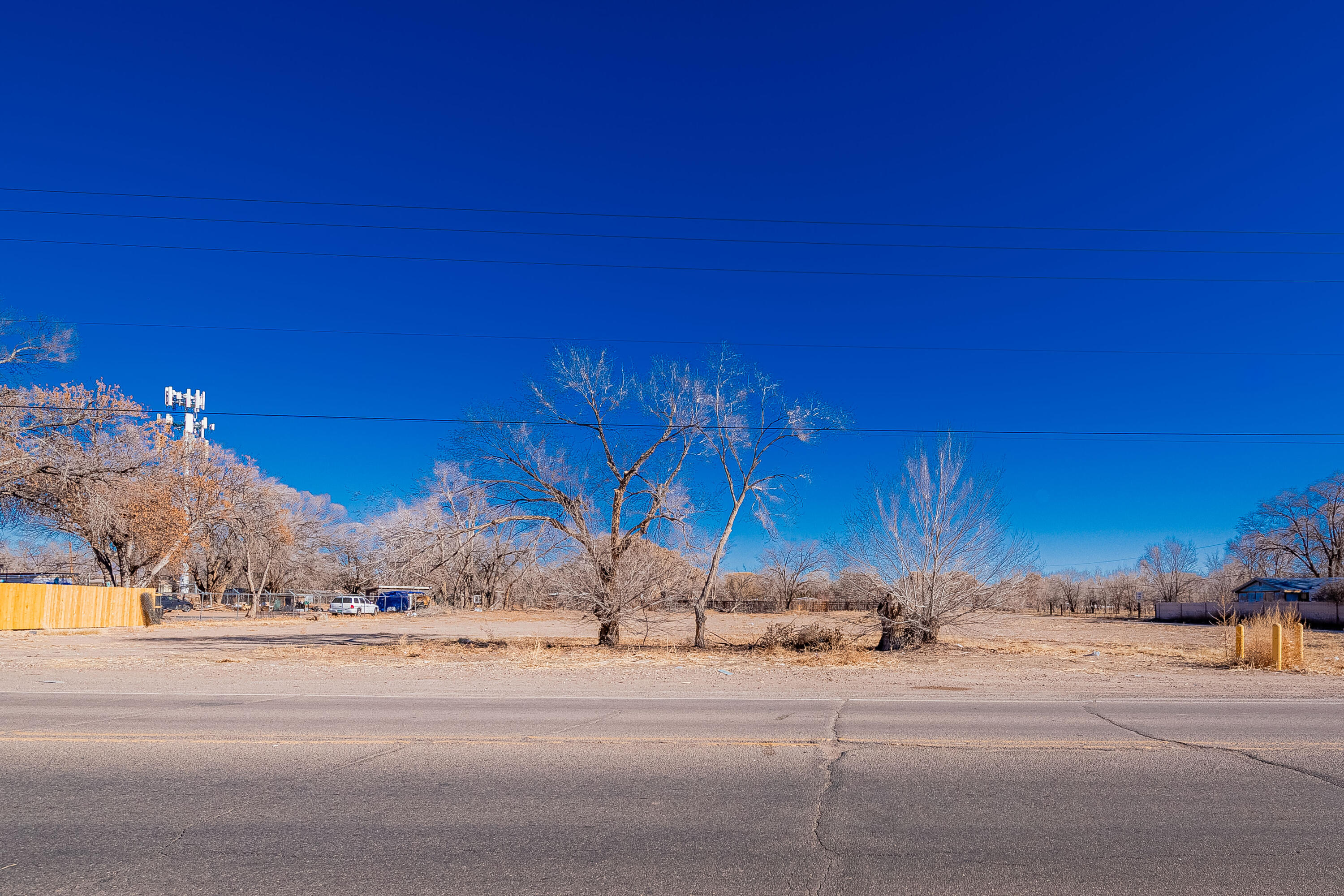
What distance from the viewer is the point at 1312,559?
265ft

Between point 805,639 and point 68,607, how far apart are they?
31.9 meters

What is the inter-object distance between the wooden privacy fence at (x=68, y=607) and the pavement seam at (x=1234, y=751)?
3846 cm

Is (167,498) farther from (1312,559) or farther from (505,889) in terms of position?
(1312,559)

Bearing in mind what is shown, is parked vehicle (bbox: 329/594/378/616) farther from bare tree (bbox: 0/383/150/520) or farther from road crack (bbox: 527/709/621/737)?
road crack (bbox: 527/709/621/737)

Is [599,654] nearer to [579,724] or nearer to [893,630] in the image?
[893,630]

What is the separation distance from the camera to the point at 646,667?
57.3 ft

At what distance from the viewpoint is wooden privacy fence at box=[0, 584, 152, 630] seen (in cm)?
3161

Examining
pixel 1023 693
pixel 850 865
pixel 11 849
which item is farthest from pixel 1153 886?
pixel 1023 693

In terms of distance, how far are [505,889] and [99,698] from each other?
10553mm

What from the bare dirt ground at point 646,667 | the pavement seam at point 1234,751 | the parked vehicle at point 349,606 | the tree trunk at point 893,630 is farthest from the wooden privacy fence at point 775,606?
the pavement seam at point 1234,751

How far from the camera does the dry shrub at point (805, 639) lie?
20.8m

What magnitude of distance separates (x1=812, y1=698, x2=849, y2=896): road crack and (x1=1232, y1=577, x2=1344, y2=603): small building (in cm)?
6442

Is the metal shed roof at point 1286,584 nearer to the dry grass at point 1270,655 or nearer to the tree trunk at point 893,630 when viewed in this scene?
the dry grass at point 1270,655

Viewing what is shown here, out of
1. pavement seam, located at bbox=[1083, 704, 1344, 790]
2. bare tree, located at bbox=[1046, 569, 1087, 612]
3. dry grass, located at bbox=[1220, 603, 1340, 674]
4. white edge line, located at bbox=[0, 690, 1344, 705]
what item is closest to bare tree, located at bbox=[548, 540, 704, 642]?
white edge line, located at bbox=[0, 690, 1344, 705]
